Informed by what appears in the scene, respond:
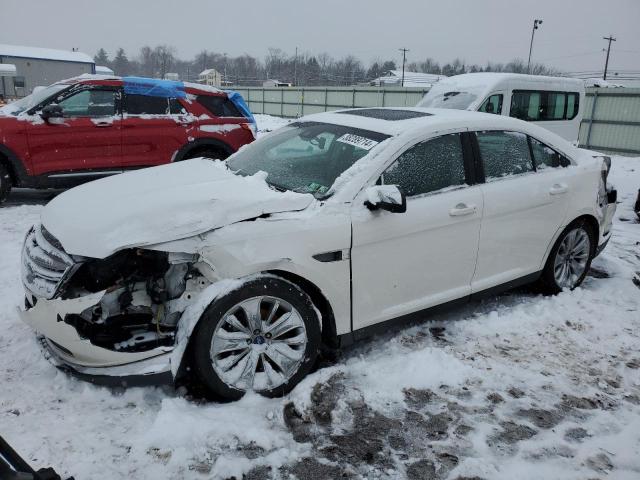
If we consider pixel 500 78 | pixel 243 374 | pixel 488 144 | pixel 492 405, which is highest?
pixel 500 78

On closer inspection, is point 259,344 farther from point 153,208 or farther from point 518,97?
point 518,97

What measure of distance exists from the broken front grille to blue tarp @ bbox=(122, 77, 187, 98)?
17.1 ft

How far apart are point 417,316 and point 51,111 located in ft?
19.8

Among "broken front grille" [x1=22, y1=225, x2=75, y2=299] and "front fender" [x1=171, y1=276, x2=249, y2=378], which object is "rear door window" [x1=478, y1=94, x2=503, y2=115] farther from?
"broken front grille" [x1=22, y1=225, x2=75, y2=299]

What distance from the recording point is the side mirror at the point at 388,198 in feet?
9.96

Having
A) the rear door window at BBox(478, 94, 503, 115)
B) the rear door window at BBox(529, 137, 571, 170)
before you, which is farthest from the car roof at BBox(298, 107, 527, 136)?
the rear door window at BBox(478, 94, 503, 115)

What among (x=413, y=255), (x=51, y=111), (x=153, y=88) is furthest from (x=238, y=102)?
(x=413, y=255)

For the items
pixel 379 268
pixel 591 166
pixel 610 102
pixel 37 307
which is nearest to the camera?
pixel 37 307

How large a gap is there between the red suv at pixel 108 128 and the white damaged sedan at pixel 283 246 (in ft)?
13.2

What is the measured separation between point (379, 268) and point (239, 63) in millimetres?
114725

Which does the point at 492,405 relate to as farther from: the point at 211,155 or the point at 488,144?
the point at 211,155

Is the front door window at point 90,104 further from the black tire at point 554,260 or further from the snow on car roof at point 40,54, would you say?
the snow on car roof at point 40,54

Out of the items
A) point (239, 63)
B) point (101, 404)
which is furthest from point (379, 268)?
point (239, 63)

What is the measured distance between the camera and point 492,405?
121 inches
